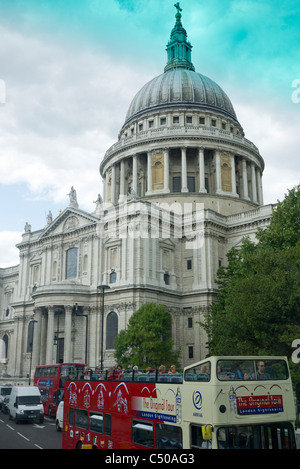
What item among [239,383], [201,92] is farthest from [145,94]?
[239,383]

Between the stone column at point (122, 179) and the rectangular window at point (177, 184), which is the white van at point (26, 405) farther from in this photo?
the stone column at point (122, 179)

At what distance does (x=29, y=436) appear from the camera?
25.4 metres

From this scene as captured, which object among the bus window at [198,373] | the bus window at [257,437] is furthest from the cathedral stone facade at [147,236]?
the bus window at [257,437]

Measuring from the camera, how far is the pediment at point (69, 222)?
57.6 meters

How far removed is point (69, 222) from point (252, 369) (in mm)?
49115

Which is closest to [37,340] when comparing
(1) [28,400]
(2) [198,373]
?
(1) [28,400]

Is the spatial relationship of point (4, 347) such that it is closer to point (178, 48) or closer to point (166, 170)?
point (166, 170)

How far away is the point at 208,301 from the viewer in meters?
52.7

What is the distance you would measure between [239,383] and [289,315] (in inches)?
667

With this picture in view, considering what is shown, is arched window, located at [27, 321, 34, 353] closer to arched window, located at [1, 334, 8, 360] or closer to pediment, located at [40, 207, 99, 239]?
pediment, located at [40, 207, 99, 239]

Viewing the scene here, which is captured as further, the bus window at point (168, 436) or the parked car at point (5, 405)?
the parked car at point (5, 405)

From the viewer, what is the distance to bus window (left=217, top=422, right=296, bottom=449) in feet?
38.2

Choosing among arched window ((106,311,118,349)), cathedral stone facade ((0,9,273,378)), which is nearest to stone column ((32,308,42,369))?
cathedral stone facade ((0,9,273,378))

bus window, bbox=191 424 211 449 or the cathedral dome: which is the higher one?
the cathedral dome
